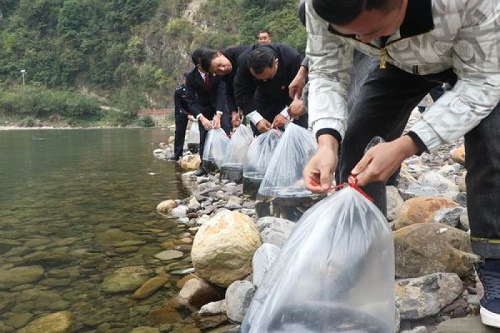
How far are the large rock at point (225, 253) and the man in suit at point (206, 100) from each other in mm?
3003

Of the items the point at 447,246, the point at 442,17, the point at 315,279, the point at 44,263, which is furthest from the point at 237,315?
the point at 44,263

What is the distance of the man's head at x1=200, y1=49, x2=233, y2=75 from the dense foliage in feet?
114

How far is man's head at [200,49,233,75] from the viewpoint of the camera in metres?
3.99

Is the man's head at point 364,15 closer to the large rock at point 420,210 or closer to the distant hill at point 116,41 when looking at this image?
the large rock at point 420,210

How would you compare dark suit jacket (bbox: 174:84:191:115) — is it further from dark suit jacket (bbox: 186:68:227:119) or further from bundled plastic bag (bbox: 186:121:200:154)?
dark suit jacket (bbox: 186:68:227:119)

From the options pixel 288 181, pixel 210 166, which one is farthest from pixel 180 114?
pixel 288 181

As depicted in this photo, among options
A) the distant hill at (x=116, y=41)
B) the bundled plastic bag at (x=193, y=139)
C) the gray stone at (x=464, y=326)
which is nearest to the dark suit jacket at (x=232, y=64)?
the bundled plastic bag at (x=193, y=139)

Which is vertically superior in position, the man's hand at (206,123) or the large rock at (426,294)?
the man's hand at (206,123)

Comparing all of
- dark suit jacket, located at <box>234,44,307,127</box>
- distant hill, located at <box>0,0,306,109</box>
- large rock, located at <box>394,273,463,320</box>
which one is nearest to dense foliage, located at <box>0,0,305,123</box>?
distant hill, located at <box>0,0,306,109</box>

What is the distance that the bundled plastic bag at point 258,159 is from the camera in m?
3.22

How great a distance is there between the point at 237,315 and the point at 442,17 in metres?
1.09

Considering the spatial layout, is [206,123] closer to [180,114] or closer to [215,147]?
[215,147]

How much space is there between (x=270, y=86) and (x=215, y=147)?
129cm

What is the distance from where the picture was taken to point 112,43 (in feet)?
171
